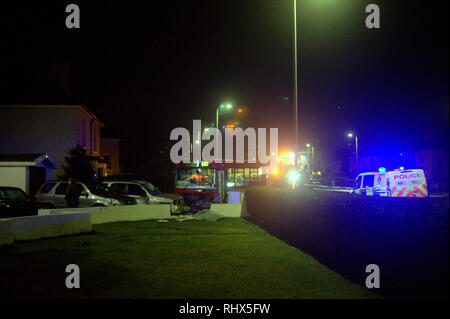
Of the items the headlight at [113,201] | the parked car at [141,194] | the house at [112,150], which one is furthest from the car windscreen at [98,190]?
the house at [112,150]

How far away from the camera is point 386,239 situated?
659cm

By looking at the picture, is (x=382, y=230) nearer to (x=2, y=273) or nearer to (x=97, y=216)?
(x=2, y=273)

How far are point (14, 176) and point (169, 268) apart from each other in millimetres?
18808

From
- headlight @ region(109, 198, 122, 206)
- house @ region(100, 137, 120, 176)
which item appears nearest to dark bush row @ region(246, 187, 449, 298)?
headlight @ region(109, 198, 122, 206)

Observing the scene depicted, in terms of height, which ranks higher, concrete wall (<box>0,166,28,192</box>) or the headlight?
concrete wall (<box>0,166,28,192</box>)

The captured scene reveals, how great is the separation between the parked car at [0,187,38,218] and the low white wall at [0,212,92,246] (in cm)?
203

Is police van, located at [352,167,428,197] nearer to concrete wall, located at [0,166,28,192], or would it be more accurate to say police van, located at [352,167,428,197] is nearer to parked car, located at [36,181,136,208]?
parked car, located at [36,181,136,208]

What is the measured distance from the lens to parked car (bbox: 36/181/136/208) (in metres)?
19.5

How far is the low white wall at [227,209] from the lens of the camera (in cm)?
2100

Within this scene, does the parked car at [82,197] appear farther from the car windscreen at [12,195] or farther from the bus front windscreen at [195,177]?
the bus front windscreen at [195,177]

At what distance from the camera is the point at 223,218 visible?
20.5 metres

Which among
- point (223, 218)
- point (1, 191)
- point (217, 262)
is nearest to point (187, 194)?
point (223, 218)

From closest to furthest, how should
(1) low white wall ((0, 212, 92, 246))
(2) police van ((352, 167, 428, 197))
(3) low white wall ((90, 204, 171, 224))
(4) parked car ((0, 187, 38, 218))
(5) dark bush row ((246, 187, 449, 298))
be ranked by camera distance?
(5) dark bush row ((246, 187, 449, 298))
(1) low white wall ((0, 212, 92, 246))
(4) parked car ((0, 187, 38, 218))
(2) police van ((352, 167, 428, 197))
(3) low white wall ((90, 204, 171, 224))

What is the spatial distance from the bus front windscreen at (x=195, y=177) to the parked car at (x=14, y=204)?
12.3 m
